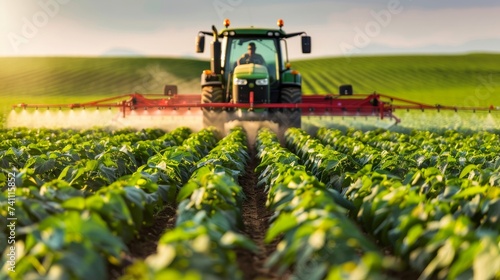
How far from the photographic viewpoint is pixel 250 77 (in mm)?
17047

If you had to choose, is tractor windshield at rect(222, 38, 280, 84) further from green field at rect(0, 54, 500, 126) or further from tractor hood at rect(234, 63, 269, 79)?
green field at rect(0, 54, 500, 126)

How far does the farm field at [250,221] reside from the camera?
349 cm

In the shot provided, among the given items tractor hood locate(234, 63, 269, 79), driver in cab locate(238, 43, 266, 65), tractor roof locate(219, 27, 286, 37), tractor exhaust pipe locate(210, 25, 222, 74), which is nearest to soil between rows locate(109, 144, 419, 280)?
tractor hood locate(234, 63, 269, 79)

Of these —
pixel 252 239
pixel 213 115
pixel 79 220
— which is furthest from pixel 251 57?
pixel 79 220

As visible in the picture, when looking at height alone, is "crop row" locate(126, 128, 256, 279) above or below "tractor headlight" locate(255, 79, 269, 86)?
below

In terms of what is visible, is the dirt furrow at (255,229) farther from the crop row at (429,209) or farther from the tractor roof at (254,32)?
the tractor roof at (254,32)

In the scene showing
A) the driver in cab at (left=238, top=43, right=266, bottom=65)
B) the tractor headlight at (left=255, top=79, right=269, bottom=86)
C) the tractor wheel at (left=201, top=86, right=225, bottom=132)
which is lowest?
the tractor wheel at (left=201, top=86, right=225, bottom=132)

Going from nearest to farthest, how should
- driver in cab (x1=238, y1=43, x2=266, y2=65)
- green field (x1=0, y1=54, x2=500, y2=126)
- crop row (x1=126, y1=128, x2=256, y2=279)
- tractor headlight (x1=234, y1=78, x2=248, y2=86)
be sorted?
crop row (x1=126, y1=128, x2=256, y2=279)
tractor headlight (x1=234, y1=78, x2=248, y2=86)
driver in cab (x1=238, y1=43, x2=266, y2=65)
green field (x1=0, y1=54, x2=500, y2=126)

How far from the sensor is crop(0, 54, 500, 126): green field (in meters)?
62.6

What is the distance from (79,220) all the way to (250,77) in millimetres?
13499

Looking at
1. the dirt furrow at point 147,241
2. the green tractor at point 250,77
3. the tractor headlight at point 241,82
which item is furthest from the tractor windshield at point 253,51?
the dirt furrow at point 147,241

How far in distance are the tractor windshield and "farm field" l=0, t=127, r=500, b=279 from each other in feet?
29.6

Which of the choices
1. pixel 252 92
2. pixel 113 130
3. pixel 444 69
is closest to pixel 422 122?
pixel 252 92

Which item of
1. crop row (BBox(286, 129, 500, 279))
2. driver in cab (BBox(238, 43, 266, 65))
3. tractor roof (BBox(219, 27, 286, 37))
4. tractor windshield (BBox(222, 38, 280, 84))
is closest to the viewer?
crop row (BBox(286, 129, 500, 279))
